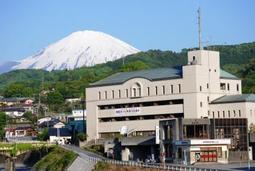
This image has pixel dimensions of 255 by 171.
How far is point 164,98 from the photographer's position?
86.9 metres

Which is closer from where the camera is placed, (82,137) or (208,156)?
(208,156)

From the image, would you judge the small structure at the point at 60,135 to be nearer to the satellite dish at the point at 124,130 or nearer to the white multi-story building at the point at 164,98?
the white multi-story building at the point at 164,98

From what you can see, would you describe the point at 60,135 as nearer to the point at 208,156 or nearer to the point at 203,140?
the point at 203,140

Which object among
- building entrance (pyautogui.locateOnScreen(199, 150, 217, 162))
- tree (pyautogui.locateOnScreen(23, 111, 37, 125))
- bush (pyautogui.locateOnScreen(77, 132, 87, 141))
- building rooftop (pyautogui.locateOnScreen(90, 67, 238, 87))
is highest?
building rooftop (pyautogui.locateOnScreen(90, 67, 238, 87))

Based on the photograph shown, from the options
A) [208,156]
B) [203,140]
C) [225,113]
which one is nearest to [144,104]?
[225,113]

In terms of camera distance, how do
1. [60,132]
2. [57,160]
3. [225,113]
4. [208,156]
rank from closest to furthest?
[208,156] → [57,160] → [225,113] → [60,132]

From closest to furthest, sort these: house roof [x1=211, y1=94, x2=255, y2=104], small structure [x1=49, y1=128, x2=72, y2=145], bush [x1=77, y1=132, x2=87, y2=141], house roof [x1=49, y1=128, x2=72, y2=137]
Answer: house roof [x1=211, y1=94, x2=255, y2=104] → bush [x1=77, y1=132, x2=87, y2=141] → small structure [x1=49, y1=128, x2=72, y2=145] → house roof [x1=49, y1=128, x2=72, y2=137]

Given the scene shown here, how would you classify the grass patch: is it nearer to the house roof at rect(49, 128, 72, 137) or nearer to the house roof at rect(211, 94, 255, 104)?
the house roof at rect(211, 94, 255, 104)

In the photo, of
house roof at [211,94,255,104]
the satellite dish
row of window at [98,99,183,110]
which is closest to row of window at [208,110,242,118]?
house roof at [211,94,255,104]

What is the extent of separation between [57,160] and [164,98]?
1596 cm

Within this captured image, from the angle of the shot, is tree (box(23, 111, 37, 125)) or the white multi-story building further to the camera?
tree (box(23, 111, 37, 125))

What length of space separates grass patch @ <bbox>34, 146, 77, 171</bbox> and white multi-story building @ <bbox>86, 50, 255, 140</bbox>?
29.3ft

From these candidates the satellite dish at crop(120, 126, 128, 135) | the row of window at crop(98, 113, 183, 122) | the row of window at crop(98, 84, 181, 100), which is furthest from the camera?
the satellite dish at crop(120, 126, 128, 135)

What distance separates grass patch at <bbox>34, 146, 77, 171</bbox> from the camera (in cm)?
7594
